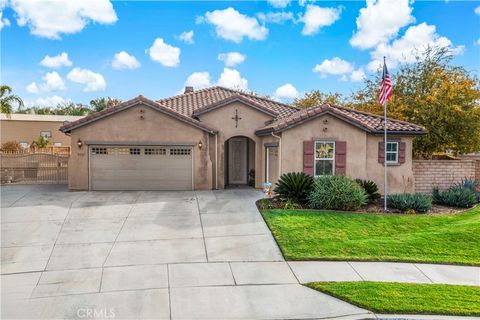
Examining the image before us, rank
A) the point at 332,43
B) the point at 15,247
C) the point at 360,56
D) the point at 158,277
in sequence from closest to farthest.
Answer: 1. the point at 158,277
2. the point at 15,247
3. the point at 332,43
4. the point at 360,56

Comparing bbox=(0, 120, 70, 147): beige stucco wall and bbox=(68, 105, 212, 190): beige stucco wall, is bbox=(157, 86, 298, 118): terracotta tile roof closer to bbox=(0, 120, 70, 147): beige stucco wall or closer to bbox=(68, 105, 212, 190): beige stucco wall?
bbox=(68, 105, 212, 190): beige stucco wall

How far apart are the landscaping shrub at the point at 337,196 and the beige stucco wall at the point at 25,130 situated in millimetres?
35084

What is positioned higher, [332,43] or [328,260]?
[332,43]

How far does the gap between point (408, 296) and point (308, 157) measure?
8.74 m

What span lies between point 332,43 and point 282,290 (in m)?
19.4

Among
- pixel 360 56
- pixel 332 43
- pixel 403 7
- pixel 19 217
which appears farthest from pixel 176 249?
pixel 360 56

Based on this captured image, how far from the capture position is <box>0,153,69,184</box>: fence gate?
18953 mm

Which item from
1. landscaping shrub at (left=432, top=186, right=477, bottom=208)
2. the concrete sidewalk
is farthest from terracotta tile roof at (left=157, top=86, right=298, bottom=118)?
the concrete sidewalk

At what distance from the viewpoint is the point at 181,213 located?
12.7 metres

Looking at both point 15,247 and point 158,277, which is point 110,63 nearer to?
point 15,247

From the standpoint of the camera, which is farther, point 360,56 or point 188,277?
point 360,56

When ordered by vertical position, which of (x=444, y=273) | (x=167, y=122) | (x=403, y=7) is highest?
(x=403, y=7)

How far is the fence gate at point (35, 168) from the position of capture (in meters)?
19.0

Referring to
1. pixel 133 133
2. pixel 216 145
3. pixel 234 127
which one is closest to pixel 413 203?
pixel 234 127
